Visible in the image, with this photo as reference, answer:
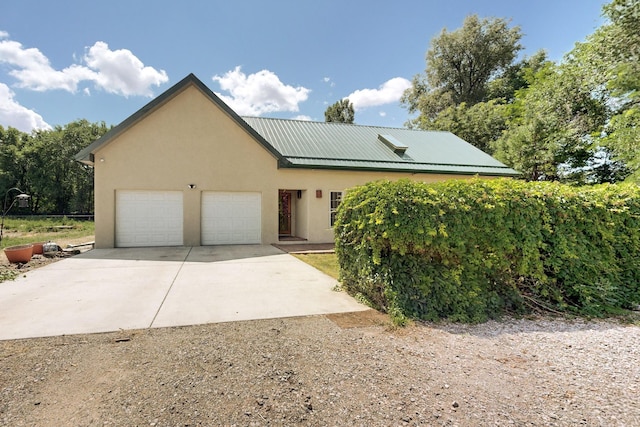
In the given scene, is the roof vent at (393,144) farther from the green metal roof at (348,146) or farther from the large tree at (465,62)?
the large tree at (465,62)

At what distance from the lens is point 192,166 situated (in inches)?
425

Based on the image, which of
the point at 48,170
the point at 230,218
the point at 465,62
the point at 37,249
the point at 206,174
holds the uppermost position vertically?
the point at 465,62

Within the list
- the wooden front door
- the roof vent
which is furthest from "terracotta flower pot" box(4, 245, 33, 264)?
the roof vent

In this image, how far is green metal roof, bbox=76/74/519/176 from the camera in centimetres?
1058

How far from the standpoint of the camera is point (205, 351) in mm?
2961

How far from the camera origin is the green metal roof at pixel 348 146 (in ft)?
34.7

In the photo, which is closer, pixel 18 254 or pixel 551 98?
pixel 18 254

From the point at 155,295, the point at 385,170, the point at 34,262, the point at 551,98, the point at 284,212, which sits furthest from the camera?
the point at 551,98

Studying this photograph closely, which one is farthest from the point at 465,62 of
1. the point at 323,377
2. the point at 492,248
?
the point at 323,377

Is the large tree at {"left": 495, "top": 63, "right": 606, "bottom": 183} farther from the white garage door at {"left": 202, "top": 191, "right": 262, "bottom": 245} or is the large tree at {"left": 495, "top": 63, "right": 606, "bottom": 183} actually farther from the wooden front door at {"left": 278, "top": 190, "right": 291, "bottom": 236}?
the white garage door at {"left": 202, "top": 191, "right": 262, "bottom": 245}

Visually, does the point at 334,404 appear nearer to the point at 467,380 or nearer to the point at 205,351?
the point at 467,380

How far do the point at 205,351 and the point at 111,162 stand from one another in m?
10.0

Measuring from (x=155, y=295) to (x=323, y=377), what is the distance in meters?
3.75

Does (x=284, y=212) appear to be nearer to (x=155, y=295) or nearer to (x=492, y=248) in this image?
(x=155, y=295)
